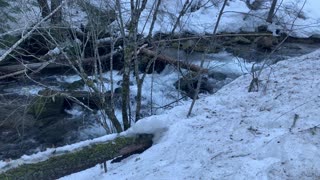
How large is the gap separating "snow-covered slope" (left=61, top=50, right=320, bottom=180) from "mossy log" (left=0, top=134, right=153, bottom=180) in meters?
0.11

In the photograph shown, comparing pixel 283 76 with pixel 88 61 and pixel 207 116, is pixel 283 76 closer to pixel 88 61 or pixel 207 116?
pixel 207 116

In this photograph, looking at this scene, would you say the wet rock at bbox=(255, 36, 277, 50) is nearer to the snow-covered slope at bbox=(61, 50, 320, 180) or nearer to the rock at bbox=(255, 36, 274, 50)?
the rock at bbox=(255, 36, 274, 50)

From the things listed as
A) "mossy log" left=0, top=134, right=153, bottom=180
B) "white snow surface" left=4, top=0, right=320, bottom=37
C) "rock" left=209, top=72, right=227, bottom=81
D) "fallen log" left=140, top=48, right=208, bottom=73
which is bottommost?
"mossy log" left=0, top=134, right=153, bottom=180

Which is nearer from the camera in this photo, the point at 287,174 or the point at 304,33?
the point at 287,174

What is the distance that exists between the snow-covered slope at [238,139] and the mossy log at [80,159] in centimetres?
11

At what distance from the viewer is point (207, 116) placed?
4902 mm

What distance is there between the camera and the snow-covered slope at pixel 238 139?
3.63 m

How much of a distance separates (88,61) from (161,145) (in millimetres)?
3480

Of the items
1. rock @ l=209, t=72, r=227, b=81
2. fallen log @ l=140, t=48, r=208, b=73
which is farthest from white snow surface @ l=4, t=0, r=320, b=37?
rock @ l=209, t=72, r=227, b=81

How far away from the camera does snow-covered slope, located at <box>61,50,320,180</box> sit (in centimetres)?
363

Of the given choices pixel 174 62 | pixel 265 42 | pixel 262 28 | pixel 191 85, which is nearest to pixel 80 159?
pixel 174 62

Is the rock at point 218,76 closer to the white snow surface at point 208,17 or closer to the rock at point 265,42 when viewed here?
the white snow surface at point 208,17

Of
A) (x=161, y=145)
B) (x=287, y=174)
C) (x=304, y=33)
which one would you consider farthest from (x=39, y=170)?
(x=304, y=33)

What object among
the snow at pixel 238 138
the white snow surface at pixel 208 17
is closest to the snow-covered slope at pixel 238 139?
the snow at pixel 238 138
